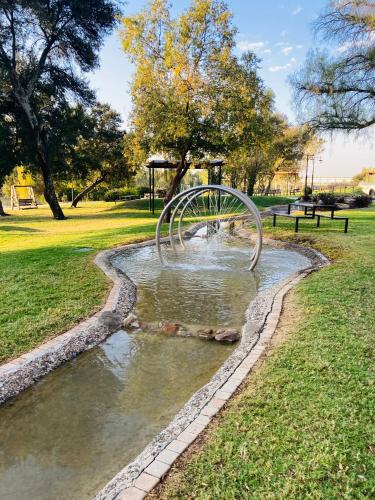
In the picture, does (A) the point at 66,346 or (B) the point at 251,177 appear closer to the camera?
(A) the point at 66,346

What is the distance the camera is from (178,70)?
15.7m

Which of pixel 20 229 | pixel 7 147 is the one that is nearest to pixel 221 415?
pixel 20 229

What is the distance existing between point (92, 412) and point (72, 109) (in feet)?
80.5

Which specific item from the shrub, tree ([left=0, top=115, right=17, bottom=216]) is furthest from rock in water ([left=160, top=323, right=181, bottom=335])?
the shrub

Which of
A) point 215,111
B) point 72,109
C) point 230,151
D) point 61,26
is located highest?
point 61,26

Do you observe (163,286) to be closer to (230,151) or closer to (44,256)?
(44,256)

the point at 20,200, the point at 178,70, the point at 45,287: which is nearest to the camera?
the point at 45,287

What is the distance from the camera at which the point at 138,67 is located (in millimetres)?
16578

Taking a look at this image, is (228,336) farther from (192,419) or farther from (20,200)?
(20,200)

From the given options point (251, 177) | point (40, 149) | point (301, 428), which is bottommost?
point (301, 428)

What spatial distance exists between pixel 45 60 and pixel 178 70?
32.8 feet

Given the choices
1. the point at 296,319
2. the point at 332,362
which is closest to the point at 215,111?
the point at 296,319

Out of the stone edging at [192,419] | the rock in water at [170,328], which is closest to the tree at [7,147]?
the rock in water at [170,328]

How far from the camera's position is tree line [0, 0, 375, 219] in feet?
52.0
